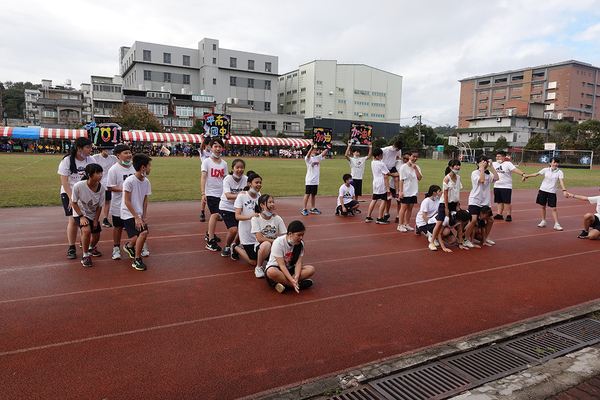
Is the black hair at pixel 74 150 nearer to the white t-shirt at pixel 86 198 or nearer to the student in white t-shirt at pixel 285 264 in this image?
the white t-shirt at pixel 86 198

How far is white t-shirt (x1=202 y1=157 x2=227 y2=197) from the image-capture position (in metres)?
6.92

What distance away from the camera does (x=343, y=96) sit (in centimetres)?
7988

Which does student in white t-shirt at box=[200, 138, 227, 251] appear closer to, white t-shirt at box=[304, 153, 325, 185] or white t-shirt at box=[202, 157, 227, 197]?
white t-shirt at box=[202, 157, 227, 197]

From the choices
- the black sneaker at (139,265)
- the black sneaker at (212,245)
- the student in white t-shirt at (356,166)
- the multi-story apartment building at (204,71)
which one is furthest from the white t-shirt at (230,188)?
the multi-story apartment building at (204,71)

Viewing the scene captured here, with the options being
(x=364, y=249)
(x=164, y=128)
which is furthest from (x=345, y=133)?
(x=364, y=249)

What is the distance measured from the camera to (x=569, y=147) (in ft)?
157

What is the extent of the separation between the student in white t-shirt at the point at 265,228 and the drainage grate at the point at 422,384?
256 centimetres

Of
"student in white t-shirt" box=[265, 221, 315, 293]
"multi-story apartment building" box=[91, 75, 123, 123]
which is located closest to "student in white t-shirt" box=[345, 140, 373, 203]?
"student in white t-shirt" box=[265, 221, 315, 293]

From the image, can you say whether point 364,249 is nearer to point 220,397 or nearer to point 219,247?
point 219,247

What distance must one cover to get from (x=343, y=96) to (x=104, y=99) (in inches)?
1790

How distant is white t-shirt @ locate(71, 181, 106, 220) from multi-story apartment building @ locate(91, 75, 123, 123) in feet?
203

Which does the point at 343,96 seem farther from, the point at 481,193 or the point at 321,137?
the point at 481,193

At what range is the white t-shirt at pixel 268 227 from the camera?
5.33m

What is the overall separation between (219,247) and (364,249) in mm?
2741
